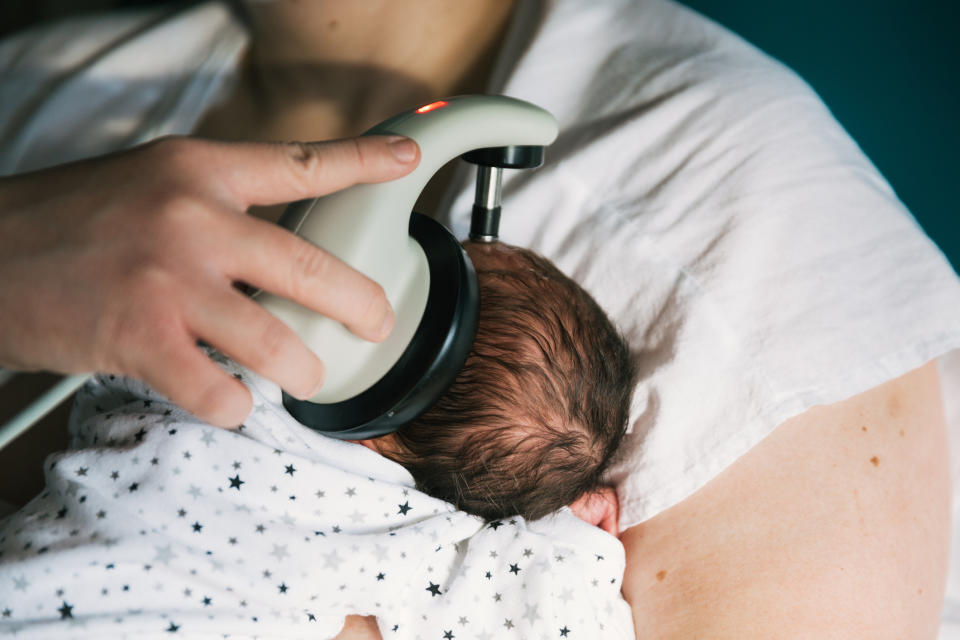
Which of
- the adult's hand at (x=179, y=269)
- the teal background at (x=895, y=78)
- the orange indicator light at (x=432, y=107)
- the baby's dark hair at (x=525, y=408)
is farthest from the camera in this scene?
the teal background at (x=895, y=78)

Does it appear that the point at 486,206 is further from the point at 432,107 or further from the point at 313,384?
the point at 313,384

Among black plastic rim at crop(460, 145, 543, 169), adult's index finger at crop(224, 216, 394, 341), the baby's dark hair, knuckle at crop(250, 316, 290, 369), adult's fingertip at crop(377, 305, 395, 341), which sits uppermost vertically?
black plastic rim at crop(460, 145, 543, 169)

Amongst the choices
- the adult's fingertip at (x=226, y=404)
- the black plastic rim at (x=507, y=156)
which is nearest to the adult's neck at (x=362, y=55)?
the black plastic rim at (x=507, y=156)

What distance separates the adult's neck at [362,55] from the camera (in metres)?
1.09

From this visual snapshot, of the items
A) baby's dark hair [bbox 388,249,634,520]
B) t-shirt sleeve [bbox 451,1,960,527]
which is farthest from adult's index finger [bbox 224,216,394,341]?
t-shirt sleeve [bbox 451,1,960,527]

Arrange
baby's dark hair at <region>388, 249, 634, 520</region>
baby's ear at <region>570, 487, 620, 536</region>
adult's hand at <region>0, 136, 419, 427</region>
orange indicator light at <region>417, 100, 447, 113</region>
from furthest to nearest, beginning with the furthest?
baby's ear at <region>570, 487, 620, 536</region>, baby's dark hair at <region>388, 249, 634, 520</region>, orange indicator light at <region>417, 100, 447, 113</region>, adult's hand at <region>0, 136, 419, 427</region>

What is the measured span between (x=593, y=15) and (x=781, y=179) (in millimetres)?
417

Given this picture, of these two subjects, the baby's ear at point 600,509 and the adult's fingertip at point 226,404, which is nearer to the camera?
the adult's fingertip at point 226,404

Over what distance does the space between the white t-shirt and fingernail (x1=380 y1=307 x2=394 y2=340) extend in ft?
1.32

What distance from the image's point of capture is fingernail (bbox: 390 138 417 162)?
52 cm

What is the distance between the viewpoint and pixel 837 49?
106cm

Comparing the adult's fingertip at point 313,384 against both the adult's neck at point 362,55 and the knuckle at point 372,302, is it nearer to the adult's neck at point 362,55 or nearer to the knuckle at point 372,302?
the knuckle at point 372,302

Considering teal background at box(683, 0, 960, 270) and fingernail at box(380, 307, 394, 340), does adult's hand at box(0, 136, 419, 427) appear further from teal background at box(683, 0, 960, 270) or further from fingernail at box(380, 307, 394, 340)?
teal background at box(683, 0, 960, 270)

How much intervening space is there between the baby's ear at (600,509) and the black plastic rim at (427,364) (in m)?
0.33
